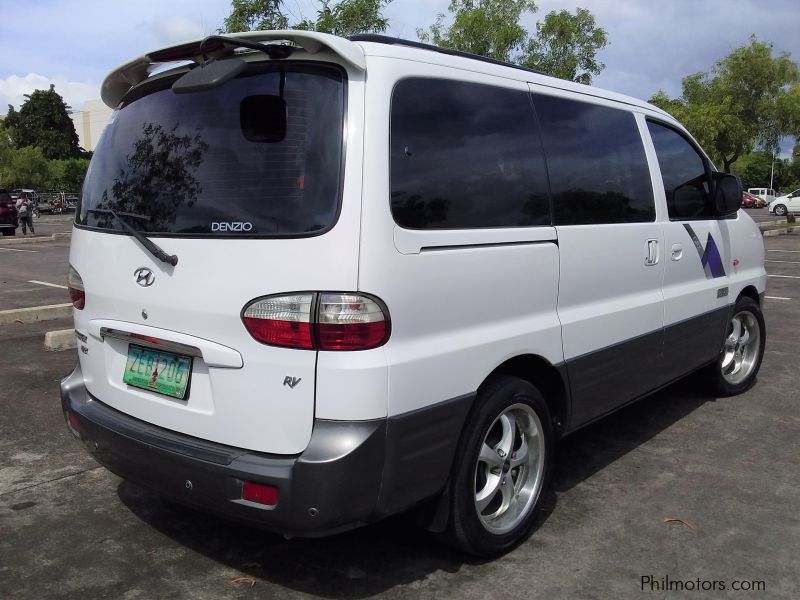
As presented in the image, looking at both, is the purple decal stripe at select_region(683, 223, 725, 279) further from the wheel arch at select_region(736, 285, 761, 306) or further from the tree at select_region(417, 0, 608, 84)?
the tree at select_region(417, 0, 608, 84)

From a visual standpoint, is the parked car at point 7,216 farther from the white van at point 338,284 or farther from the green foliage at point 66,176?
the green foliage at point 66,176

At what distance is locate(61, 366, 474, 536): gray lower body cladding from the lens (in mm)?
2396

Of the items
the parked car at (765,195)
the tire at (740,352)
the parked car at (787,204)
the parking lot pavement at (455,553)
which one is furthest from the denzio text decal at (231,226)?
the parked car at (765,195)

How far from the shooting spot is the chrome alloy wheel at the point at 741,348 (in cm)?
533

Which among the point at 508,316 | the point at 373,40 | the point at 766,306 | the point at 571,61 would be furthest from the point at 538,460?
the point at 571,61

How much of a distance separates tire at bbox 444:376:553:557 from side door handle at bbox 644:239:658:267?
48.6 inches

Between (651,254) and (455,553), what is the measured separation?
6.52 ft

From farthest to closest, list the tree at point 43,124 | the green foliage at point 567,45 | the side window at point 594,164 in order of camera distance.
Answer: the tree at point 43,124 < the green foliage at point 567,45 < the side window at point 594,164

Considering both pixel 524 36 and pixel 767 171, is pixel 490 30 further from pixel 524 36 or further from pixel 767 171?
pixel 767 171

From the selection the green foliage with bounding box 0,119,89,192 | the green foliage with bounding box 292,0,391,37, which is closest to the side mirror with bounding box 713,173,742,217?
the green foliage with bounding box 292,0,391,37

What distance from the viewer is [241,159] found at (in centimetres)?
262

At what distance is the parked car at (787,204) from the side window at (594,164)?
4013 cm

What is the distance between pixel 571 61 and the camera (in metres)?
18.5

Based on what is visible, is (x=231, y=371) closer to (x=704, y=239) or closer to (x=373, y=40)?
(x=373, y=40)
